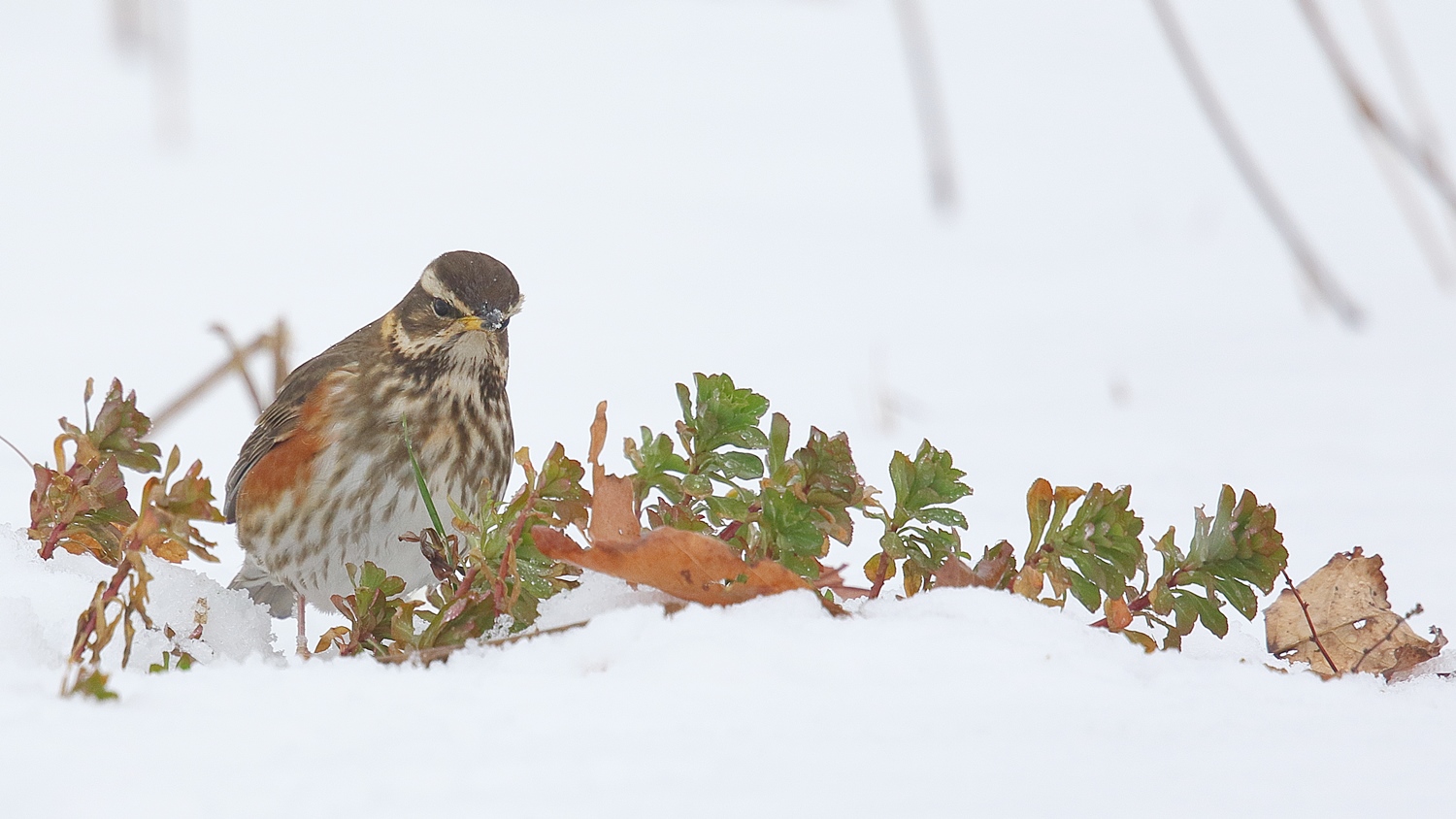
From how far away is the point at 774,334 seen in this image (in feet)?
23.0

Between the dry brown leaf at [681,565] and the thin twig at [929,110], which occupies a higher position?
the thin twig at [929,110]

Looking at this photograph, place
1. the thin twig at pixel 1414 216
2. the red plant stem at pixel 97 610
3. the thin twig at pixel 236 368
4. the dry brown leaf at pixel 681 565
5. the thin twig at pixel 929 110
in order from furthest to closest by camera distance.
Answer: the thin twig at pixel 929 110 < the thin twig at pixel 1414 216 < the thin twig at pixel 236 368 < the dry brown leaf at pixel 681 565 < the red plant stem at pixel 97 610

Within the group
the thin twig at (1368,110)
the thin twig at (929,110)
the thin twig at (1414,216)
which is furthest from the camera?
the thin twig at (929,110)

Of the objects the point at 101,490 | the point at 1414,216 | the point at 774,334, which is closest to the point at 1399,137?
the point at 1414,216

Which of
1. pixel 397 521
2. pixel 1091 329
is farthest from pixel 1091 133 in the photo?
pixel 397 521

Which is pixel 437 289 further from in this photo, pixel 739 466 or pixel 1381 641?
pixel 1381 641

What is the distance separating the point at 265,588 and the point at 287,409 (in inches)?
17.3

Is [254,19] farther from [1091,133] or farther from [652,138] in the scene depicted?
[1091,133]

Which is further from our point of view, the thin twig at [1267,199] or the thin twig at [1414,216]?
the thin twig at [1414,216]

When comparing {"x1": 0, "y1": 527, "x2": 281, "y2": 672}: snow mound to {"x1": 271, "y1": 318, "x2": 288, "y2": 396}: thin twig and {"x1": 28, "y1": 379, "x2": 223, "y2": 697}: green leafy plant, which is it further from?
{"x1": 271, "y1": 318, "x2": 288, "y2": 396}: thin twig

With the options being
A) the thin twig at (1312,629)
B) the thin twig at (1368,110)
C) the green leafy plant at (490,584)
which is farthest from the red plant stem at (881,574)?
the thin twig at (1368,110)

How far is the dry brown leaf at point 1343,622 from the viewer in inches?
98.9

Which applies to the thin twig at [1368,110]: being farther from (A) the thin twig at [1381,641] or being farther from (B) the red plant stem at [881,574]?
(B) the red plant stem at [881,574]

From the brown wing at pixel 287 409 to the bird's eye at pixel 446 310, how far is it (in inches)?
10.7
